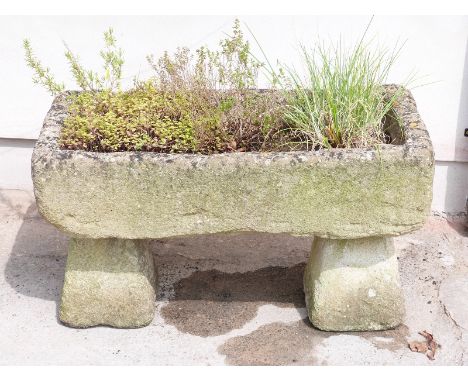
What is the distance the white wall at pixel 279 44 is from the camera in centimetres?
404

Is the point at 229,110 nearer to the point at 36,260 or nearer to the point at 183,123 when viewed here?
the point at 183,123

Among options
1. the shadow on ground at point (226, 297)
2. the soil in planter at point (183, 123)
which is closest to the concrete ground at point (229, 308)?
the shadow on ground at point (226, 297)

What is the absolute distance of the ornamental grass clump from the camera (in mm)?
3301

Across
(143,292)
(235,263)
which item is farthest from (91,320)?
(235,263)

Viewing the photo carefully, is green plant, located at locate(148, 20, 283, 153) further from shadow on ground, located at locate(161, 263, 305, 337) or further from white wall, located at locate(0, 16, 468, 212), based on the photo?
shadow on ground, located at locate(161, 263, 305, 337)

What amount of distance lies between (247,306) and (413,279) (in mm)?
889

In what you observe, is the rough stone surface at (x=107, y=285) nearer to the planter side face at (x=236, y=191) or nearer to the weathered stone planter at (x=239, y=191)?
the weathered stone planter at (x=239, y=191)

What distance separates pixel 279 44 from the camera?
412 centimetres

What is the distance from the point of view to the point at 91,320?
3584 mm

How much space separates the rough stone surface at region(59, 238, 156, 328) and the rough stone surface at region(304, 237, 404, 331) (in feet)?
2.65

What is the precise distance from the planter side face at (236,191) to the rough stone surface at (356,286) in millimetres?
214

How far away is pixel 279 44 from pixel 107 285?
1.59m

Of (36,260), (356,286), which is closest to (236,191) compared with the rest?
(356,286)

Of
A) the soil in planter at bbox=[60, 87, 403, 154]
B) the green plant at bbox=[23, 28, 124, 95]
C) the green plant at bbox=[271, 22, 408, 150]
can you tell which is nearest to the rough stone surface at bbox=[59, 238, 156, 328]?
the soil in planter at bbox=[60, 87, 403, 154]
